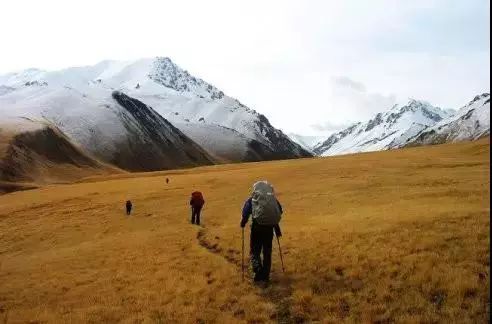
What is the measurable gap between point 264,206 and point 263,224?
0.55 meters

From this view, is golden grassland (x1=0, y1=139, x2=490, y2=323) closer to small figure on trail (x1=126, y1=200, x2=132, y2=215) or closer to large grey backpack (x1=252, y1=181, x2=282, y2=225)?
large grey backpack (x1=252, y1=181, x2=282, y2=225)

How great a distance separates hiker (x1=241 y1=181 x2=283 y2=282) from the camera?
58.2ft

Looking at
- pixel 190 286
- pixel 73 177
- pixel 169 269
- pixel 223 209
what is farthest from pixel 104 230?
pixel 73 177

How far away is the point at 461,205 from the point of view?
28719 millimetres

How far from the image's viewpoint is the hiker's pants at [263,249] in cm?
1786

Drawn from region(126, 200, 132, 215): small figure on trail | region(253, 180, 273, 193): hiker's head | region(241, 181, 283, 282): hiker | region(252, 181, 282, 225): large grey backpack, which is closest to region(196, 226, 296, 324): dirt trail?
region(241, 181, 283, 282): hiker

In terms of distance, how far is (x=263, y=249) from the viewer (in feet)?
58.9

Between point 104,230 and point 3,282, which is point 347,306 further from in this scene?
point 104,230

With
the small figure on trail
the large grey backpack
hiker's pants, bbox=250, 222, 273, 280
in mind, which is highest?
the large grey backpack

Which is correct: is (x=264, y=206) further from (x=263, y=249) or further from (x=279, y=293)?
(x=279, y=293)

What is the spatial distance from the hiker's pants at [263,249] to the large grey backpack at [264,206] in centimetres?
30

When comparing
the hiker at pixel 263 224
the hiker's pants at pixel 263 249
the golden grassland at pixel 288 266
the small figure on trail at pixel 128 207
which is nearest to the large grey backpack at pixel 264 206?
the hiker at pixel 263 224

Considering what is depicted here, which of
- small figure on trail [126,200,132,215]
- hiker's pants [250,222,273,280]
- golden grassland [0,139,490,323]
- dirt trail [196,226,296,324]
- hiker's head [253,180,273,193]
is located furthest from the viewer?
small figure on trail [126,200,132,215]

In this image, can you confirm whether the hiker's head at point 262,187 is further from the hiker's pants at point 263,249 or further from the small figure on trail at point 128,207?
the small figure on trail at point 128,207
